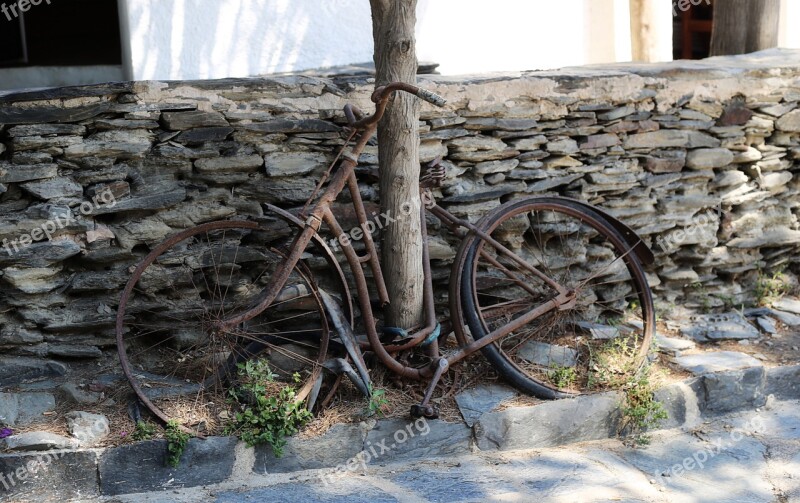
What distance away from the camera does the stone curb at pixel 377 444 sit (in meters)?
3.29

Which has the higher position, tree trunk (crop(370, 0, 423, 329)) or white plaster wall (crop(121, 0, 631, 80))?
white plaster wall (crop(121, 0, 631, 80))

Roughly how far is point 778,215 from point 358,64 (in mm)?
2542

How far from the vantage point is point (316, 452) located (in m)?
3.56

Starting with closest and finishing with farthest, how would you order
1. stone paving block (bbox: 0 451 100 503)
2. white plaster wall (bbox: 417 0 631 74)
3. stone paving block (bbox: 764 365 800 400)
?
stone paving block (bbox: 0 451 100 503)
stone paving block (bbox: 764 365 800 400)
white plaster wall (bbox: 417 0 631 74)

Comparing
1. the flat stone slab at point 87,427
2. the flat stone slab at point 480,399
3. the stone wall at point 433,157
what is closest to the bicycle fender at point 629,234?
the stone wall at point 433,157

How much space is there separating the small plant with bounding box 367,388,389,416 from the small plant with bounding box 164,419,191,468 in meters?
0.74

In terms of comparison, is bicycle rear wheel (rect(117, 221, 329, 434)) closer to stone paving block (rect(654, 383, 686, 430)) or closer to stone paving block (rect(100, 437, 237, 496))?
stone paving block (rect(100, 437, 237, 496))

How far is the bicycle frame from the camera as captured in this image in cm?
357

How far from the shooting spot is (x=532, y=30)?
5961 millimetres

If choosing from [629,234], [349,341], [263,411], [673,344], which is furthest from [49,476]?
[673,344]

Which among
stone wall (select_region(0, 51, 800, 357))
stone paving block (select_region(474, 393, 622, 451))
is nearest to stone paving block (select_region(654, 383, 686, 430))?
stone paving block (select_region(474, 393, 622, 451))

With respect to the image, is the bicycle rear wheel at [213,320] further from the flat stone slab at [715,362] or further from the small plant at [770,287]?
the small plant at [770,287]

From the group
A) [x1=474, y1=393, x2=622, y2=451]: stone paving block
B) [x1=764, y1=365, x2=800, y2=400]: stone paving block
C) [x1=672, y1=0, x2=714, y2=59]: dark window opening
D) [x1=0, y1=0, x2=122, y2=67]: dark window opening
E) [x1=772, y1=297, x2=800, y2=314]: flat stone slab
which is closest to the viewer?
[x1=474, y1=393, x2=622, y2=451]: stone paving block

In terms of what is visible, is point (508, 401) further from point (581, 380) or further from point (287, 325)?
point (287, 325)
